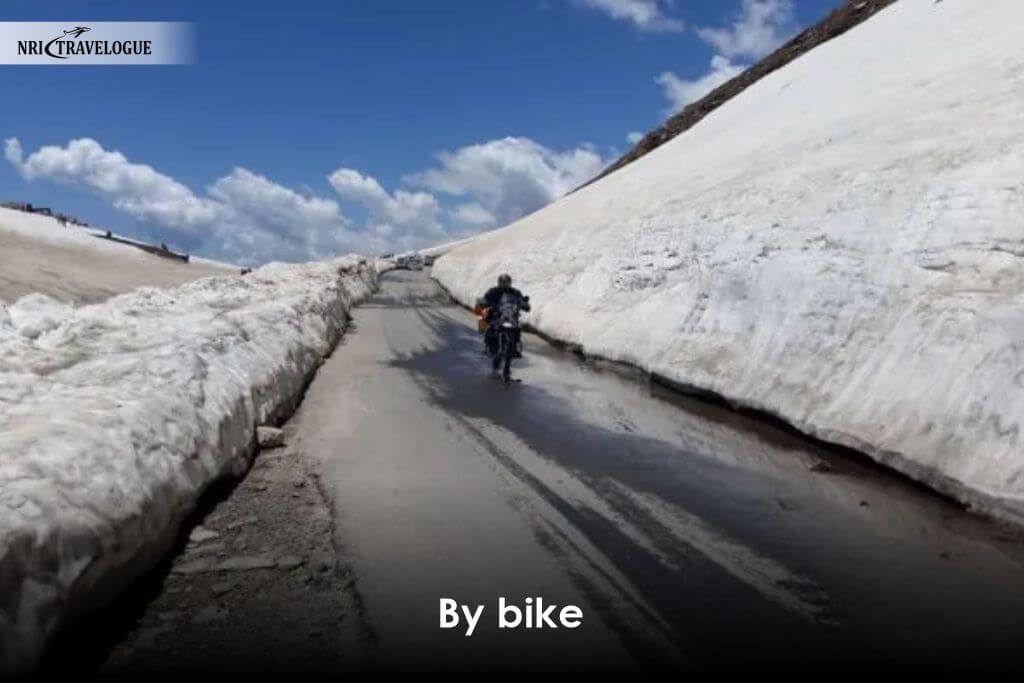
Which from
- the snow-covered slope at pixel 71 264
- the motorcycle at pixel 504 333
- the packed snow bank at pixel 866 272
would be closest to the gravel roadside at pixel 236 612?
the packed snow bank at pixel 866 272

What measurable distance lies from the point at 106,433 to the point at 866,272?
10.1m

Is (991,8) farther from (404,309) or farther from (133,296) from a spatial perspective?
(133,296)

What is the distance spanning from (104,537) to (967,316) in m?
8.82

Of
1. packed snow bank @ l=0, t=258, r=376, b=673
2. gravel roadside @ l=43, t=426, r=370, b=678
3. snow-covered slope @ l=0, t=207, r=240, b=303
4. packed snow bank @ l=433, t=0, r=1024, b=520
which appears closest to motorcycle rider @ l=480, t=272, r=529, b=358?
packed snow bank @ l=433, t=0, r=1024, b=520

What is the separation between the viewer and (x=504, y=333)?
1472cm

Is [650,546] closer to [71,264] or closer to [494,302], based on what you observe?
[494,302]

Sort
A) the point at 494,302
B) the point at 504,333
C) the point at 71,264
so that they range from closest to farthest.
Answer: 1. the point at 504,333
2. the point at 494,302
3. the point at 71,264

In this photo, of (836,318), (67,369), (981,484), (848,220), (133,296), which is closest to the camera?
(981,484)

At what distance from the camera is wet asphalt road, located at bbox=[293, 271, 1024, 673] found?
430 cm

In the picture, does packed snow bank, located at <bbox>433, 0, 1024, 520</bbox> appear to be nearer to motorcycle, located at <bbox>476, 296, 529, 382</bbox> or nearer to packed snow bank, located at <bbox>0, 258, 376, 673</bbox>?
motorcycle, located at <bbox>476, 296, 529, 382</bbox>

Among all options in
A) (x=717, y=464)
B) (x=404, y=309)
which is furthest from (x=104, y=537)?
(x=404, y=309)

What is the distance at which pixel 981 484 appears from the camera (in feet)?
22.8

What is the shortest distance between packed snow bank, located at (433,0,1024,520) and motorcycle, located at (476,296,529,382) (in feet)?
8.89

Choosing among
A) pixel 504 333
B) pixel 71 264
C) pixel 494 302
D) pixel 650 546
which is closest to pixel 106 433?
pixel 650 546
